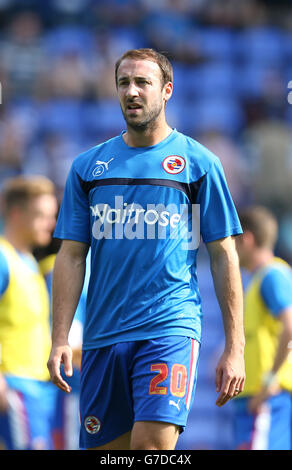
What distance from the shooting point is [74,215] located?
174 inches

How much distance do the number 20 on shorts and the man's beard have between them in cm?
127

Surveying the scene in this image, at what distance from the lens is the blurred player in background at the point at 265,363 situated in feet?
21.7

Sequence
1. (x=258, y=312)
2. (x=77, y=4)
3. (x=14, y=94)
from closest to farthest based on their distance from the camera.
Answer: (x=258, y=312), (x=14, y=94), (x=77, y=4)

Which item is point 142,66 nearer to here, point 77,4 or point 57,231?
point 57,231

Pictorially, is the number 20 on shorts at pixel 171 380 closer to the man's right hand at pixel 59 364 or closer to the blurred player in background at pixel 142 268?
the blurred player in background at pixel 142 268

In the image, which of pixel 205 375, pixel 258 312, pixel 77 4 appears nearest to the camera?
pixel 258 312

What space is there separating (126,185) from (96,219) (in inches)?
10.1

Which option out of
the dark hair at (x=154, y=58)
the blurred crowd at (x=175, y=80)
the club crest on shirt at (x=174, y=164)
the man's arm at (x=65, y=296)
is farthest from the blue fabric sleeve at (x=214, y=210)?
the blurred crowd at (x=175, y=80)

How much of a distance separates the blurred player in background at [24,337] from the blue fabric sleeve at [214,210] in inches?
93.9

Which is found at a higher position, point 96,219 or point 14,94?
point 14,94

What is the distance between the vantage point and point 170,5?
54.0ft
